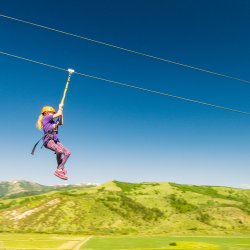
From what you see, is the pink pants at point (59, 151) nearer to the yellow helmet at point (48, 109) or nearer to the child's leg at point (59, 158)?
the child's leg at point (59, 158)

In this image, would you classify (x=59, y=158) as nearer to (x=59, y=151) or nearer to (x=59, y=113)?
(x=59, y=151)

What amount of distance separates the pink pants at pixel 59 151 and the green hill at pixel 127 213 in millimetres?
72649

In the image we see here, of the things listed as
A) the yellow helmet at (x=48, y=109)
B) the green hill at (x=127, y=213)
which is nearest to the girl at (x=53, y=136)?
the yellow helmet at (x=48, y=109)

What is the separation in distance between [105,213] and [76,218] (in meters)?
8.02

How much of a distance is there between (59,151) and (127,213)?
84674 mm

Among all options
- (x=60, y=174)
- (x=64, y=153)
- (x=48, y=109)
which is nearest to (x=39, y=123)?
(x=48, y=109)

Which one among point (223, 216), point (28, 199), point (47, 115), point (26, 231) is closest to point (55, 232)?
point (26, 231)

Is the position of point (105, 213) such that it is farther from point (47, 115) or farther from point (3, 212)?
point (47, 115)

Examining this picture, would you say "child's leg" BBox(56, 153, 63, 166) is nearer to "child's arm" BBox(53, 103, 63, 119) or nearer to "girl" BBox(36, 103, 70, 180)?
"girl" BBox(36, 103, 70, 180)

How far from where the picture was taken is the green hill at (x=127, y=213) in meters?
85.4

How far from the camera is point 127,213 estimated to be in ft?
308

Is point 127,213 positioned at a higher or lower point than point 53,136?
lower

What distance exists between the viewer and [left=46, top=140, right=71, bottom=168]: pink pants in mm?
12422

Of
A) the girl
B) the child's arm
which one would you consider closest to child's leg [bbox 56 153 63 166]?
the girl
